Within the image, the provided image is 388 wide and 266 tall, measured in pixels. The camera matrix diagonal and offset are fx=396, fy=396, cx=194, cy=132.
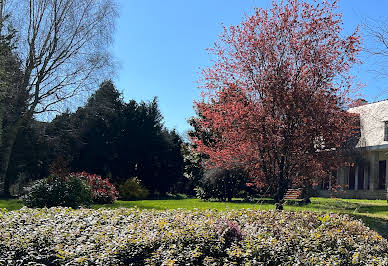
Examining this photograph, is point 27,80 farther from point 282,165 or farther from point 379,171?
point 379,171

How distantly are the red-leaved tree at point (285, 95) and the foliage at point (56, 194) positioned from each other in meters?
4.12

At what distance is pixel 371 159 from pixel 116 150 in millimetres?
13688

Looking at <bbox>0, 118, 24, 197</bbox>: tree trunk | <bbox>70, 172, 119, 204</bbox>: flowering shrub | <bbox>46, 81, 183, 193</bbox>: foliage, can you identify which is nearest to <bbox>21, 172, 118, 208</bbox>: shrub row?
<bbox>70, 172, 119, 204</bbox>: flowering shrub

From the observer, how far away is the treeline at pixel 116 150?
2011 centimetres

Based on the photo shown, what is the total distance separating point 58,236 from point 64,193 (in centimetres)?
585

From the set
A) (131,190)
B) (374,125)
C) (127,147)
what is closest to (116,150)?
(127,147)

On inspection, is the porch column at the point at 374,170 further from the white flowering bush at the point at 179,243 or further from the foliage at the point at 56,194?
the white flowering bush at the point at 179,243

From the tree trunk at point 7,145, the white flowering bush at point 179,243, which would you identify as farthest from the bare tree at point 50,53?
the white flowering bush at point 179,243

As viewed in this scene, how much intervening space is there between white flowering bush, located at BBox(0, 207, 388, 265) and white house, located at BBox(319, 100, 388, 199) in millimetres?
14915

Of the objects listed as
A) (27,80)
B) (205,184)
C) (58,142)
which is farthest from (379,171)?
(27,80)

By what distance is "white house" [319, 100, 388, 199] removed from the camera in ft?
64.6

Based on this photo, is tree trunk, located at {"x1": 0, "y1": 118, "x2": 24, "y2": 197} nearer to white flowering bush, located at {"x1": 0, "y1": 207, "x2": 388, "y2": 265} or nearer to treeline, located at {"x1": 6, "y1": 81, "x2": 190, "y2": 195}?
treeline, located at {"x1": 6, "y1": 81, "x2": 190, "y2": 195}

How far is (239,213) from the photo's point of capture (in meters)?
6.66

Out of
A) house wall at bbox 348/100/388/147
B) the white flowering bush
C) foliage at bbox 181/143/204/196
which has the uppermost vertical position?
house wall at bbox 348/100/388/147
